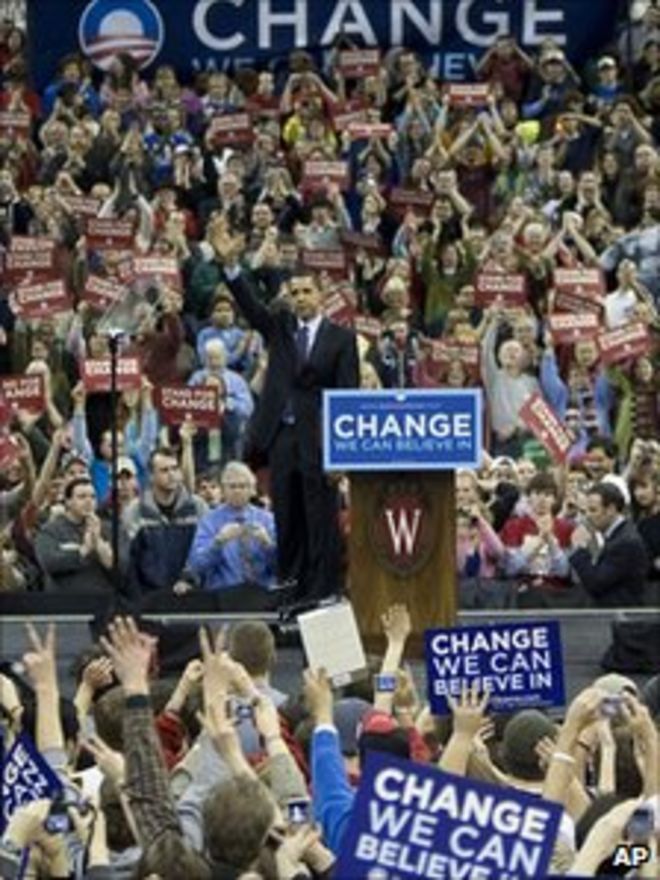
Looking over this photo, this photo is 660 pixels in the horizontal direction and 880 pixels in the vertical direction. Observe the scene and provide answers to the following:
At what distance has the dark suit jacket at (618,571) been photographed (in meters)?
18.7

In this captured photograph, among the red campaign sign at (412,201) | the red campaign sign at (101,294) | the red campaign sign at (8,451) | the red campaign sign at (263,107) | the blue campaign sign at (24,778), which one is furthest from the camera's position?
the red campaign sign at (263,107)

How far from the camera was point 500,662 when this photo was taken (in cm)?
1265

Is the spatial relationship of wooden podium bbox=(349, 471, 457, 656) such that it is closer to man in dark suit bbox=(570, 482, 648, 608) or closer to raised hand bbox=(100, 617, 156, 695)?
man in dark suit bbox=(570, 482, 648, 608)

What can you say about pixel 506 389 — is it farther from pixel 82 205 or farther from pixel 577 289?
pixel 82 205

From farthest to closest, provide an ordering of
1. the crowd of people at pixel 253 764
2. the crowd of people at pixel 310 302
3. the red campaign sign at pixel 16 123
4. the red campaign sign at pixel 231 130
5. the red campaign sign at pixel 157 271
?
the red campaign sign at pixel 16 123
the red campaign sign at pixel 231 130
the red campaign sign at pixel 157 271
the crowd of people at pixel 310 302
the crowd of people at pixel 253 764

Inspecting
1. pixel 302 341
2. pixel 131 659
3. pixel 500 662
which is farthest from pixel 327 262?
pixel 131 659

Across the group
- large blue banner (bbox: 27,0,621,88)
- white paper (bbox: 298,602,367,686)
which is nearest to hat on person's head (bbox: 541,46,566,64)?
large blue banner (bbox: 27,0,621,88)

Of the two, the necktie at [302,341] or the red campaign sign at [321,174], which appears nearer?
the necktie at [302,341]

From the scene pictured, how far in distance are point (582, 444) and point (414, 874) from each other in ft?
44.3

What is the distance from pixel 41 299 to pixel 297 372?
18.2ft

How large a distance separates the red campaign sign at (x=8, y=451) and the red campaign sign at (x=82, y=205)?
5804mm

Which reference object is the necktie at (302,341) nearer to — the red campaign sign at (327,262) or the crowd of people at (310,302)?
the crowd of people at (310,302)

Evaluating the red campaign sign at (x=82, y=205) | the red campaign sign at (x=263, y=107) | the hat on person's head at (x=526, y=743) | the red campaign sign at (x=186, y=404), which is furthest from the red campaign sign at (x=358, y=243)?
the hat on person's head at (x=526, y=743)

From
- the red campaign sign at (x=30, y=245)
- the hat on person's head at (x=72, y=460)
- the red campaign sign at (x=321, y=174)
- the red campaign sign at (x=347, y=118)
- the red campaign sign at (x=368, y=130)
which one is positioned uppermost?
the red campaign sign at (x=347, y=118)
